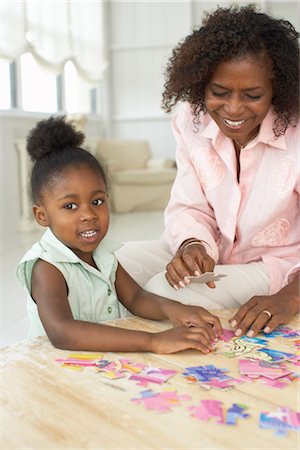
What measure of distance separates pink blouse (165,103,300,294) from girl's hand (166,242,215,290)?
225 mm

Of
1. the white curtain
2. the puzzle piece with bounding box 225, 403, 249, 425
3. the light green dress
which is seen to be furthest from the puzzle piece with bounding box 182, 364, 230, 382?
the white curtain

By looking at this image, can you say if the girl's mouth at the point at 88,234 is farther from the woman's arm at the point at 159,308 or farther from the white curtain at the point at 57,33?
the white curtain at the point at 57,33

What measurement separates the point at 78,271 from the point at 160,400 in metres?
0.66

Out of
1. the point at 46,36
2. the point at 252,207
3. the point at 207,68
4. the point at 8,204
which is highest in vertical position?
the point at 46,36

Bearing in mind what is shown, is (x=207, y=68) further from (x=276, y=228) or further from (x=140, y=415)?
(x=140, y=415)

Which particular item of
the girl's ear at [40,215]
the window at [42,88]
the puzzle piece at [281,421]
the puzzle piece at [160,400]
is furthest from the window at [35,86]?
the puzzle piece at [281,421]

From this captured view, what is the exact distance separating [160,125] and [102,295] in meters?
7.62

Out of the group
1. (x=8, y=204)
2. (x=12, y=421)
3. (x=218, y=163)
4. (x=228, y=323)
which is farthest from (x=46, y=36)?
(x=12, y=421)

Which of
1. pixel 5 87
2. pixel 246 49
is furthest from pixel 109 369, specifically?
pixel 5 87

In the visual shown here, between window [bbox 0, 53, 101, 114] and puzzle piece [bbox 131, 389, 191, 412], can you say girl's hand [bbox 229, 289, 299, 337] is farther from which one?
window [bbox 0, 53, 101, 114]

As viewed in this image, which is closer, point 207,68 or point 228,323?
point 228,323

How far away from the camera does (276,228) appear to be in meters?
2.00

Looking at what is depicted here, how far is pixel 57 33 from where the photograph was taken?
6.88 metres

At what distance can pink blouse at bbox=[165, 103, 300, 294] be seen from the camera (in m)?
1.93
